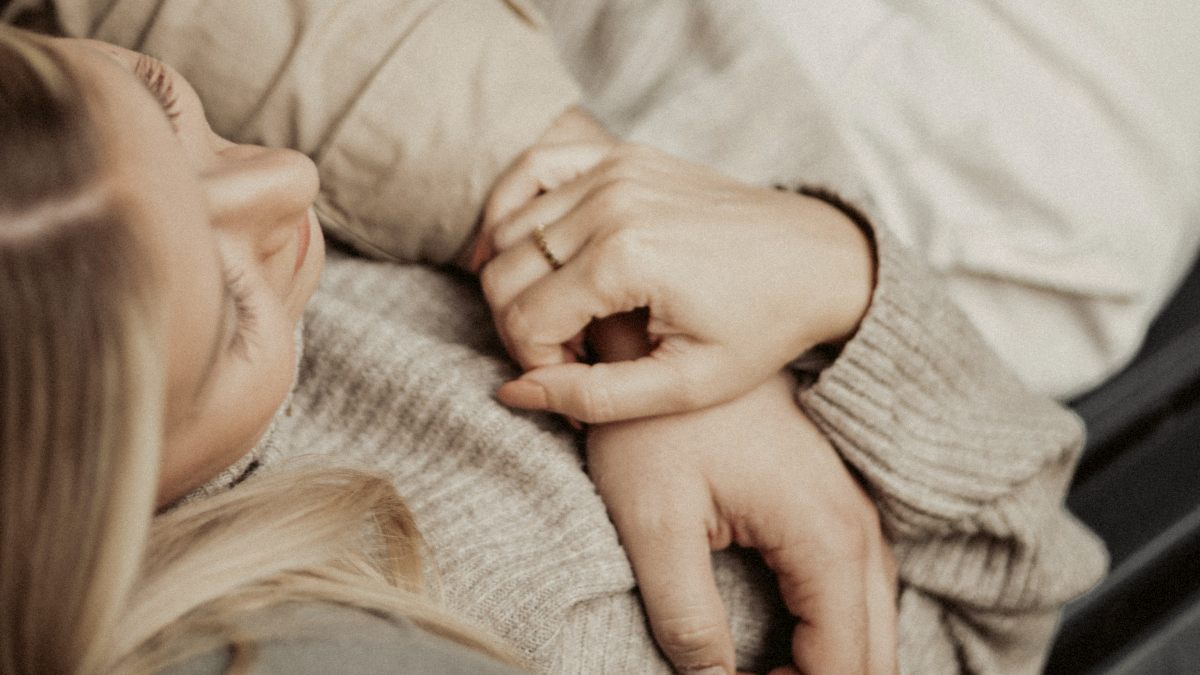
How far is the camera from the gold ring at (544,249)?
26.6 inches

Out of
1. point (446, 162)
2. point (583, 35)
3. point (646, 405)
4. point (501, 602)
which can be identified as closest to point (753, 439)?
point (646, 405)

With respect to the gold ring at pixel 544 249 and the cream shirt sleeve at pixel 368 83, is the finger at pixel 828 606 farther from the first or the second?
the cream shirt sleeve at pixel 368 83

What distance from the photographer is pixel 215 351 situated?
19.0 inches

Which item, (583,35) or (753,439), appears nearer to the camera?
(753,439)

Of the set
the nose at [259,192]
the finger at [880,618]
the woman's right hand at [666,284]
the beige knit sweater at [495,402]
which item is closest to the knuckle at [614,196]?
the woman's right hand at [666,284]

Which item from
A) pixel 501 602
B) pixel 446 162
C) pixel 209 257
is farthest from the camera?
pixel 446 162

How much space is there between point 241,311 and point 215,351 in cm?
4

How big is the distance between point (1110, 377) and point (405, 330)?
72 centimetres

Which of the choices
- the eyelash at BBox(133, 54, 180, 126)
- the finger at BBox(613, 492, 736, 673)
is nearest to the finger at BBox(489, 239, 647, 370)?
the finger at BBox(613, 492, 736, 673)

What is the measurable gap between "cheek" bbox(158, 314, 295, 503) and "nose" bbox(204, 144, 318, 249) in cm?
6

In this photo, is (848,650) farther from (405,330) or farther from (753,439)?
(405,330)

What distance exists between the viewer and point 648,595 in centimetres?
66

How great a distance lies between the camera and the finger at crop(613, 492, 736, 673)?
64 cm

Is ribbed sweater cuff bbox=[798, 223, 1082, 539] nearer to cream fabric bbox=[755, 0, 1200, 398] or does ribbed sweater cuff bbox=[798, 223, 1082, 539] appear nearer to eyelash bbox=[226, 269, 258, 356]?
cream fabric bbox=[755, 0, 1200, 398]
